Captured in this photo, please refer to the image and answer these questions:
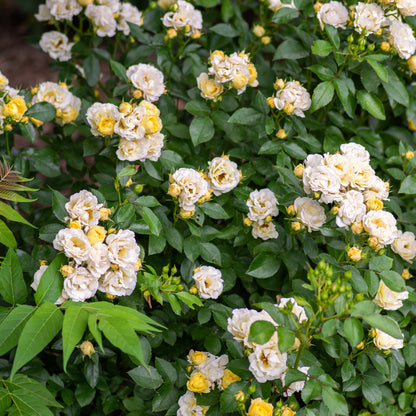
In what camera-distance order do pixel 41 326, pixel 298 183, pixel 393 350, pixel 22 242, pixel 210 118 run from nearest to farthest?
1. pixel 41 326
2. pixel 298 183
3. pixel 393 350
4. pixel 210 118
5. pixel 22 242

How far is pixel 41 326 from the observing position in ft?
3.75

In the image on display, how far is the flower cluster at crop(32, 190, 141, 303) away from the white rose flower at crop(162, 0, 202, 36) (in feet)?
2.77

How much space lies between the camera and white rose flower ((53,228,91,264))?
4.29ft

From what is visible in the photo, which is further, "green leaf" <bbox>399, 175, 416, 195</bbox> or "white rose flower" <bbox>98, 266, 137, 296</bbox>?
"green leaf" <bbox>399, 175, 416, 195</bbox>

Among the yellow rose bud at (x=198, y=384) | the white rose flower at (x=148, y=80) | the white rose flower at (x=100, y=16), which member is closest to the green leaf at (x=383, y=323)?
the yellow rose bud at (x=198, y=384)

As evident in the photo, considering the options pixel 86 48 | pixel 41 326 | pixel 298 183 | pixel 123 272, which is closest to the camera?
pixel 41 326

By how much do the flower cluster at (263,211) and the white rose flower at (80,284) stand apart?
1.99 feet

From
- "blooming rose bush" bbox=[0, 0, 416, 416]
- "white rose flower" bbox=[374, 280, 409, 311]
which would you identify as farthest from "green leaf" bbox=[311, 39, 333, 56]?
"white rose flower" bbox=[374, 280, 409, 311]

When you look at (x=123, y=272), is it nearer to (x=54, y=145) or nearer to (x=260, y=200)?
(x=260, y=200)

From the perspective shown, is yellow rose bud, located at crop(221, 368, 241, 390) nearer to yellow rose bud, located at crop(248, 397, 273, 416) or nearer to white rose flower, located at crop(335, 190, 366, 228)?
yellow rose bud, located at crop(248, 397, 273, 416)

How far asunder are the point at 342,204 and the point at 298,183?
19 centimetres

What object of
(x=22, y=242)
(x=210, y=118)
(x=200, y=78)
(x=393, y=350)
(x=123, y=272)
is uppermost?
(x=200, y=78)

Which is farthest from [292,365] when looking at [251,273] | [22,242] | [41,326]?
[22,242]

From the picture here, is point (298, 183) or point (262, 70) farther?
point (262, 70)
